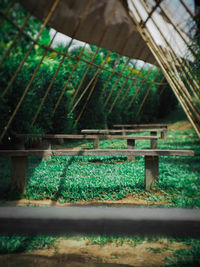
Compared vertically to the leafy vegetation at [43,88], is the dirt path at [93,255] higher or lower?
lower

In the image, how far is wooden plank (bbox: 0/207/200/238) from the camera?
63cm

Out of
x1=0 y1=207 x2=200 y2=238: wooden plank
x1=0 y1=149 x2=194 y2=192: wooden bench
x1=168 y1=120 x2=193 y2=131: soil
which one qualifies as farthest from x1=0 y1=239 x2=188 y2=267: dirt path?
x1=168 y1=120 x2=193 y2=131: soil

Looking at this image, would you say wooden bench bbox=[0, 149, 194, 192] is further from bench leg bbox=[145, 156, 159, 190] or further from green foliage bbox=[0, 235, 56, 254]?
green foliage bbox=[0, 235, 56, 254]

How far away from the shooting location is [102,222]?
0.64m

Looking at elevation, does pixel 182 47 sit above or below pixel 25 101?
above

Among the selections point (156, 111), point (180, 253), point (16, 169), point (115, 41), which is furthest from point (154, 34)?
point (156, 111)

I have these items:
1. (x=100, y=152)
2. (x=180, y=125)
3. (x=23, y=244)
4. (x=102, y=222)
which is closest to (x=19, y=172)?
(x=100, y=152)

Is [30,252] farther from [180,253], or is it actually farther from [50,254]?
[180,253]

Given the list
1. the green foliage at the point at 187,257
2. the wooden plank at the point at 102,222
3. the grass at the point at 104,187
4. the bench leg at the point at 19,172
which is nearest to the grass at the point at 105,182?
the grass at the point at 104,187

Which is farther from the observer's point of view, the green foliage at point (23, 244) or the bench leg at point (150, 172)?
the bench leg at point (150, 172)

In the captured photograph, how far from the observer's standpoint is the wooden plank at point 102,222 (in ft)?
2.07

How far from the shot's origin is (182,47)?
4.16 m

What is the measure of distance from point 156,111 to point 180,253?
13481 mm

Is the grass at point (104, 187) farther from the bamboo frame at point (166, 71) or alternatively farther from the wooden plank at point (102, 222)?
the wooden plank at point (102, 222)
